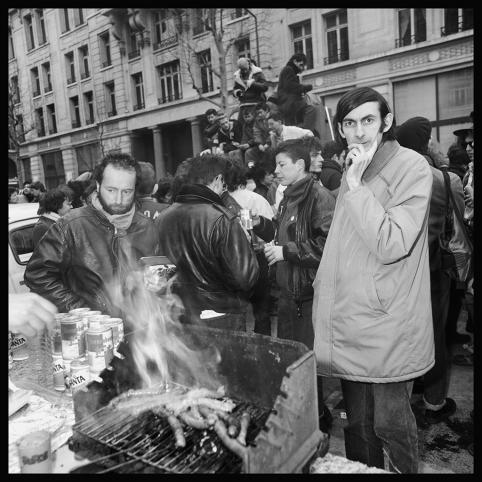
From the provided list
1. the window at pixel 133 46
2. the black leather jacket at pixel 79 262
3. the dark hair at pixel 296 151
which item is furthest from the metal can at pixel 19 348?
the window at pixel 133 46

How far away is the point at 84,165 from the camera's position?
26.2 meters

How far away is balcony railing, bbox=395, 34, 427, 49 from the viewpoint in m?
16.8

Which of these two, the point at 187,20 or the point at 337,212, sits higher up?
the point at 187,20

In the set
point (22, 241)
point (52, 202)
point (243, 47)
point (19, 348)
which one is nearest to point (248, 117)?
point (52, 202)

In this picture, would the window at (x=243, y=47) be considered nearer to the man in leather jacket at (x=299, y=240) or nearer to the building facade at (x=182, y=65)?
the building facade at (x=182, y=65)

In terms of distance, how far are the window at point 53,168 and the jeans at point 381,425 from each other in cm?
2692

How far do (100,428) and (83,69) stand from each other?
21396mm

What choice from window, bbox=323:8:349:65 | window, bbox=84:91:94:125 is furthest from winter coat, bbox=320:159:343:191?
window, bbox=84:91:94:125

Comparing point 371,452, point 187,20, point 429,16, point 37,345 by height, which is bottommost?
point 371,452

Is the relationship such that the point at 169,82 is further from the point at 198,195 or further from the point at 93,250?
the point at 93,250

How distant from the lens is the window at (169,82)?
22.5m

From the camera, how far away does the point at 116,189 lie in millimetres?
2920

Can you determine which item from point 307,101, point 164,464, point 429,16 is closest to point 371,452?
point 164,464
